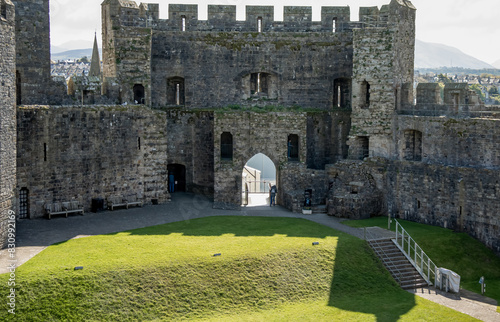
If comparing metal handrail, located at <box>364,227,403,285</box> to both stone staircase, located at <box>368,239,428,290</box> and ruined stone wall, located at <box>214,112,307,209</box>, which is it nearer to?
stone staircase, located at <box>368,239,428,290</box>

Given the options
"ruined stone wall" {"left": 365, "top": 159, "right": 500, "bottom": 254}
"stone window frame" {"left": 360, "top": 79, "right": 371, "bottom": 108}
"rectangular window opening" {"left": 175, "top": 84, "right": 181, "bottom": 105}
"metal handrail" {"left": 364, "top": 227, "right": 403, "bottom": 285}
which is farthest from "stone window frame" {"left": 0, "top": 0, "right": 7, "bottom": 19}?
"ruined stone wall" {"left": 365, "top": 159, "right": 500, "bottom": 254}

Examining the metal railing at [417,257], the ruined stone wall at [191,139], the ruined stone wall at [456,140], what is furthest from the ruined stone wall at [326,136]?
the metal railing at [417,257]

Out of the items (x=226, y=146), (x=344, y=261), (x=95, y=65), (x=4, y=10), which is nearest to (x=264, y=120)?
(x=226, y=146)

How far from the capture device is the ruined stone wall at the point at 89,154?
92.5ft

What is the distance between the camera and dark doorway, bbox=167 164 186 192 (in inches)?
1432

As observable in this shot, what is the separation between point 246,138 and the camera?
33.6 metres

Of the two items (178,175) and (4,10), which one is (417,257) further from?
(4,10)

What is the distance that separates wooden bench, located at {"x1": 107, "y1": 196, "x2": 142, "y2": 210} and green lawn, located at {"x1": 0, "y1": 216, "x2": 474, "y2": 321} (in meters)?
3.86

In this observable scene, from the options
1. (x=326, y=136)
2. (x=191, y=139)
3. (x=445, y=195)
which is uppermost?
(x=326, y=136)

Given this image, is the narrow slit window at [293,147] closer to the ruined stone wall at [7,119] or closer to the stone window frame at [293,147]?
the stone window frame at [293,147]

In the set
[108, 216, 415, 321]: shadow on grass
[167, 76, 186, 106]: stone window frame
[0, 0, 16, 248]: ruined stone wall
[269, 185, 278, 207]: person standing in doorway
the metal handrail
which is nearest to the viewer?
[108, 216, 415, 321]: shadow on grass

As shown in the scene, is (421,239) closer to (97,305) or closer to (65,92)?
(97,305)

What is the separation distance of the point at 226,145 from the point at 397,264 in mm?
12204

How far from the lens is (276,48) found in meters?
36.0
